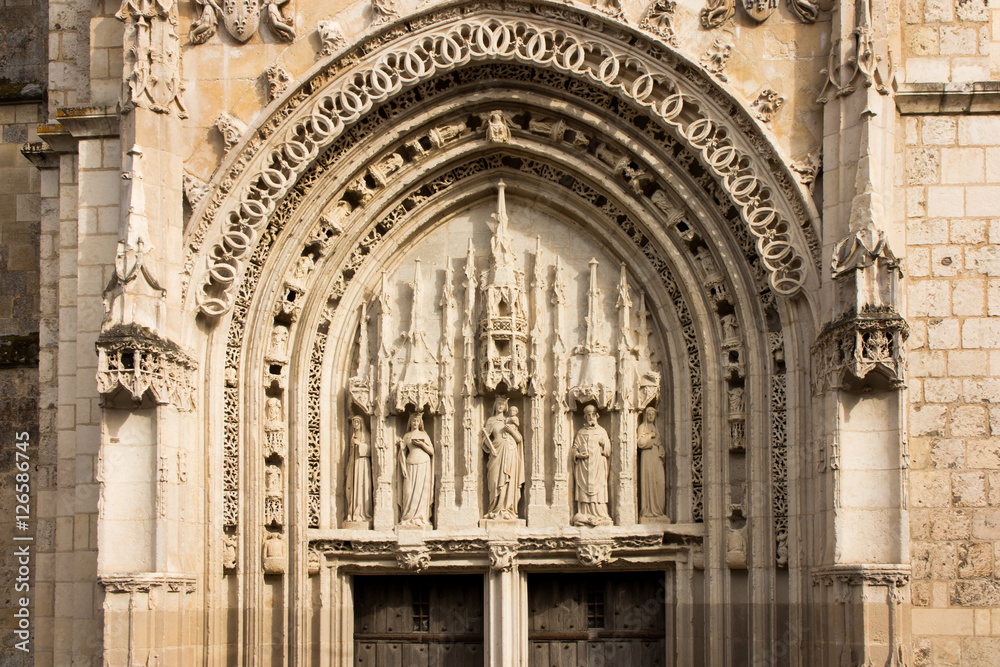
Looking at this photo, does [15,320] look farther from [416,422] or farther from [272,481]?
[416,422]

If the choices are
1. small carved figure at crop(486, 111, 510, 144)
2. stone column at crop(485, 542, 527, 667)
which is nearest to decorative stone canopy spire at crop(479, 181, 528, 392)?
small carved figure at crop(486, 111, 510, 144)

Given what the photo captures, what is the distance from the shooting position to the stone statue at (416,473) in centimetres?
1416

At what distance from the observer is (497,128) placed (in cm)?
1442

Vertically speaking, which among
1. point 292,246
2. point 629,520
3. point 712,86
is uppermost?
point 712,86

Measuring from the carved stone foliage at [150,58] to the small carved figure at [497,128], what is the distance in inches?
118

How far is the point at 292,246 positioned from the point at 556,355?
281 cm

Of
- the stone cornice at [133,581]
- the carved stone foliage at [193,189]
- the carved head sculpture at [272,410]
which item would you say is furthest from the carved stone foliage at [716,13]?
the stone cornice at [133,581]

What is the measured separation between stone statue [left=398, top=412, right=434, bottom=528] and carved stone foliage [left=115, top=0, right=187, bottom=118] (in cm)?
379

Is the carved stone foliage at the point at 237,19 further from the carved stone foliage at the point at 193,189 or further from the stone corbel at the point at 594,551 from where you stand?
the stone corbel at the point at 594,551

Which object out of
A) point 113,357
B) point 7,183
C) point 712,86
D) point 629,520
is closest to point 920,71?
point 712,86

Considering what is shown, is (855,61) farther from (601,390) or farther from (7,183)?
(7,183)

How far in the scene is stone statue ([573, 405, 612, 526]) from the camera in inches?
552

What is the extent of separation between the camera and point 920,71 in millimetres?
13484

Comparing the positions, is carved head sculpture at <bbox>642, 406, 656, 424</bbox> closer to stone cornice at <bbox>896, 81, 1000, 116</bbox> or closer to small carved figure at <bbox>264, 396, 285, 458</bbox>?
small carved figure at <bbox>264, 396, 285, 458</bbox>
